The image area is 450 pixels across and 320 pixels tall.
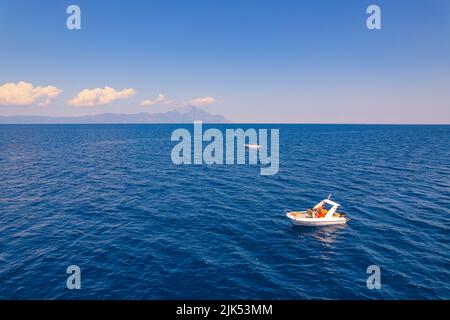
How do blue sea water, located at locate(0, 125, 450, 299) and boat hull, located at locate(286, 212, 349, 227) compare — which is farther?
boat hull, located at locate(286, 212, 349, 227)

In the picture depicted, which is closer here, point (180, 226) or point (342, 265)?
point (342, 265)

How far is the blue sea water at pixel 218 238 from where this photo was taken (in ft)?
95.2

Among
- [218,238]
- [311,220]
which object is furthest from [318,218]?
[218,238]

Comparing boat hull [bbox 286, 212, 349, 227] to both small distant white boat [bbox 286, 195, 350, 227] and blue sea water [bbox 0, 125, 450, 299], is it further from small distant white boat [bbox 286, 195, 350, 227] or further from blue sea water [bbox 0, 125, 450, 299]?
blue sea water [bbox 0, 125, 450, 299]

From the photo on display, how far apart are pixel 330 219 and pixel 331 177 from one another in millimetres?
34315

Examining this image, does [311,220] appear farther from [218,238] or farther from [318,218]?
[218,238]

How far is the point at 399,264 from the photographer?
33406mm

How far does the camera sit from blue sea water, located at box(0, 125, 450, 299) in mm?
29016

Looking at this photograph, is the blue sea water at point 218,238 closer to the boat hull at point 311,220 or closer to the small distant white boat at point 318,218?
the boat hull at point 311,220

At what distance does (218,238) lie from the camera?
3978 cm

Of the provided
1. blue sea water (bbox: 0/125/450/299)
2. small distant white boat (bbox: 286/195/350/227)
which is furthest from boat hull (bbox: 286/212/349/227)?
blue sea water (bbox: 0/125/450/299)

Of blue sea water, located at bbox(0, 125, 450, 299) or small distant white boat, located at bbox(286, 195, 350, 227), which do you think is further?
small distant white boat, located at bbox(286, 195, 350, 227)

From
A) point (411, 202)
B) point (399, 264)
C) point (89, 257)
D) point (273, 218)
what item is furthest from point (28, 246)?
point (411, 202)
